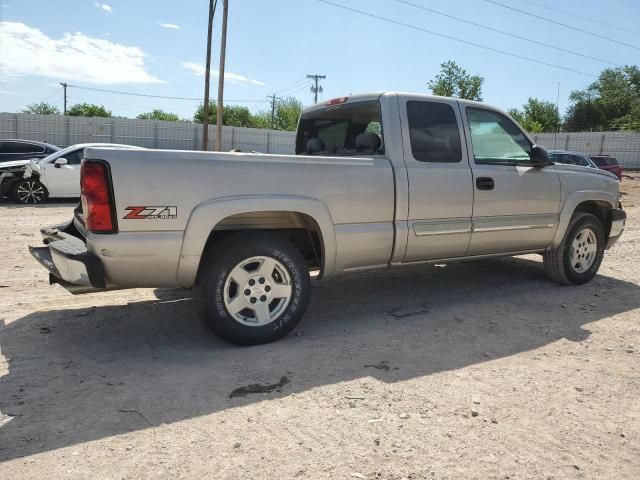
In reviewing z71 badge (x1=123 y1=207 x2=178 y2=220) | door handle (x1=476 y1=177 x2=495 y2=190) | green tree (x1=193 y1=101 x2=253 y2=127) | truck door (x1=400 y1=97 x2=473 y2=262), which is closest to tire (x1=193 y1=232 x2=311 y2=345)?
z71 badge (x1=123 y1=207 x2=178 y2=220)

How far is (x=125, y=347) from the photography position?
3984mm

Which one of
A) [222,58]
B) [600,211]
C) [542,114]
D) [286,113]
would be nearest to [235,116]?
[286,113]

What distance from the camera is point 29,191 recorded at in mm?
12398

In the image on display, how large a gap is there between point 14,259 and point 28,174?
6545 mm

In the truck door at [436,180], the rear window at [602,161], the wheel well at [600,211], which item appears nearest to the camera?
the truck door at [436,180]

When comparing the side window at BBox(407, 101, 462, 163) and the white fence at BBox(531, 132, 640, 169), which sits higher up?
the white fence at BBox(531, 132, 640, 169)

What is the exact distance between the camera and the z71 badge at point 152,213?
3.46m

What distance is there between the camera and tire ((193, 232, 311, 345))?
149 inches

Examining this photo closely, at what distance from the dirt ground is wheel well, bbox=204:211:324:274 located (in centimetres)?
70

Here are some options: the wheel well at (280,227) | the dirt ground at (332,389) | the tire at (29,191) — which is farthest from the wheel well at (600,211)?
the tire at (29,191)

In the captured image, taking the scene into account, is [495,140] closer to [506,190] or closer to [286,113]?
[506,190]

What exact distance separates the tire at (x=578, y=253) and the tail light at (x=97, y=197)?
4542 mm

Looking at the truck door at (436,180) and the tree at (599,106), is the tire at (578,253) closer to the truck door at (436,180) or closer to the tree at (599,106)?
the truck door at (436,180)

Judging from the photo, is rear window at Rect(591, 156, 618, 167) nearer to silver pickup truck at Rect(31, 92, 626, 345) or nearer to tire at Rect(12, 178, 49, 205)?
silver pickup truck at Rect(31, 92, 626, 345)
